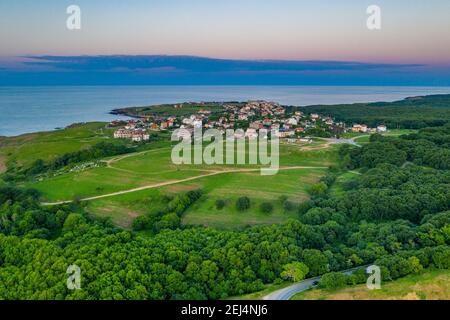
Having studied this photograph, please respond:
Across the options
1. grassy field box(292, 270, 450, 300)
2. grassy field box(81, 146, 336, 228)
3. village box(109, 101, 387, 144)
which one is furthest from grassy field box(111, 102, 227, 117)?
grassy field box(292, 270, 450, 300)

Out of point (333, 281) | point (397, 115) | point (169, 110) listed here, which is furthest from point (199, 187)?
point (169, 110)

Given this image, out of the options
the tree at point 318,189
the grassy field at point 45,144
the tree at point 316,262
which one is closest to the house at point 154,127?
the grassy field at point 45,144

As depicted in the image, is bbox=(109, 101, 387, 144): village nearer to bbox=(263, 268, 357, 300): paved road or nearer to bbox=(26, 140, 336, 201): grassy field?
bbox=(26, 140, 336, 201): grassy field

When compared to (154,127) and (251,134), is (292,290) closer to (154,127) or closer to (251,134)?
(251,134)

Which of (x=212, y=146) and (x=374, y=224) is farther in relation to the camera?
(x=212, y=146)

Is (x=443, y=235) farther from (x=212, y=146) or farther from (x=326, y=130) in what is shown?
(x=326, y=130)
